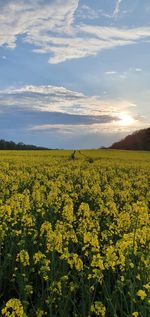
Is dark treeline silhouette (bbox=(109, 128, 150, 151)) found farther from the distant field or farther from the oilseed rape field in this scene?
the oilseed rape field

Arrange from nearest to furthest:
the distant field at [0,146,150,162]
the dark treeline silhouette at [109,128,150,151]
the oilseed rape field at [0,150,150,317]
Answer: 1. the oilseed rape field at [0,150,150,317]
2. the distant field at [0,146,150,162]
3. the dark treeline silhouette at [109,128,150,151]

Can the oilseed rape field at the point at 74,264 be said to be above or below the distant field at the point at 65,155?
below

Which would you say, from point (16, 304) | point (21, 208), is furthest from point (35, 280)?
point (16, 304)

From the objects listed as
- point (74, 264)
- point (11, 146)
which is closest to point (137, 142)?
point (11, 146)

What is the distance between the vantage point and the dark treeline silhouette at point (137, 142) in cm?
7569

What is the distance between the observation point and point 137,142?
78000mm

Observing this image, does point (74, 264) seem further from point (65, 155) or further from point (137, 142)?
point (137, 142)

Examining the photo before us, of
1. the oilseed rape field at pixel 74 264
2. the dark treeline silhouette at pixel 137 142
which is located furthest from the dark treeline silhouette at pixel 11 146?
the oilseed rape field at pixel 74 264

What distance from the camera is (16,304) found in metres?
4.30

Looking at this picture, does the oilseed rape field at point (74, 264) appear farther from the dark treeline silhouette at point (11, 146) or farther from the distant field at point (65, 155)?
the dark treeline silhouette at point (11, 146)

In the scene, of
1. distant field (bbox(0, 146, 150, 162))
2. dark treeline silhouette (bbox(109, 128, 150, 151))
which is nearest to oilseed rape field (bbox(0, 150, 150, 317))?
distant field (bbox(0, 146, 150, 162))

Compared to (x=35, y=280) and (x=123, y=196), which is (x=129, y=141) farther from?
(x=35, y=280)

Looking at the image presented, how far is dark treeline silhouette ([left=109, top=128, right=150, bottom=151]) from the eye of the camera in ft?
248

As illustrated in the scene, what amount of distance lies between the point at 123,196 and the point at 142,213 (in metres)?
6.63
